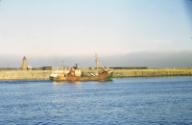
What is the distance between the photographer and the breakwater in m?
133

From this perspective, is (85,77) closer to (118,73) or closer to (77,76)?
(77,76)

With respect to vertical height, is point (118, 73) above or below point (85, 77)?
above

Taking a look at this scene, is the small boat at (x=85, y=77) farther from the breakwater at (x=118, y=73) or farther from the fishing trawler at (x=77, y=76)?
the breakwater at (x=118, y=73)

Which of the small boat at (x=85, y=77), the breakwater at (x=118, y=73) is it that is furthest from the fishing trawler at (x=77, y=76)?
the breakwater at (x=118, y=73)

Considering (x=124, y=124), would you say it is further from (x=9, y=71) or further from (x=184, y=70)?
(x=184, y=70)

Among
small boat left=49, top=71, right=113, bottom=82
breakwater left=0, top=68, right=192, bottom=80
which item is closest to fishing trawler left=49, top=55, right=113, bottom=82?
small boat left=49, top=71, right=113, bottom=82

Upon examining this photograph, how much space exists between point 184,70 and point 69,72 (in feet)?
165

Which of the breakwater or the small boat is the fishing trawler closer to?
the small boat

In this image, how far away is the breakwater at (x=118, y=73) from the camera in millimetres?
133250

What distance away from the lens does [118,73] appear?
144 meters

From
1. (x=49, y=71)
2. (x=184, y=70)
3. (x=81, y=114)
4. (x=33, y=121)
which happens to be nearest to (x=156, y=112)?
(x=81, y=114)

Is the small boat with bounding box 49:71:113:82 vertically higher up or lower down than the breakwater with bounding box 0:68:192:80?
lower down

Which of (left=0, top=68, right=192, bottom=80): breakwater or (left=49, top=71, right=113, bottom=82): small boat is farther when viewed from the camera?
(left=0, top=68, right=192, bottom=80): breakwater

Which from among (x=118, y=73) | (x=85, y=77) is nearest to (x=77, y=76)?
(x=85, y=77)
